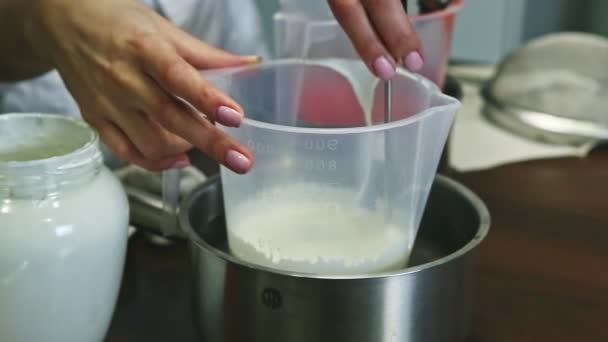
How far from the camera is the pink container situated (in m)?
0.72

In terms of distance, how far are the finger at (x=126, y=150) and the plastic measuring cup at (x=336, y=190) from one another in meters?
0.08

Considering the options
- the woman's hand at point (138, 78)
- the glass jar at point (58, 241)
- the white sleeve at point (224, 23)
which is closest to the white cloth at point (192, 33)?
the white sleeve at point (224, 23)

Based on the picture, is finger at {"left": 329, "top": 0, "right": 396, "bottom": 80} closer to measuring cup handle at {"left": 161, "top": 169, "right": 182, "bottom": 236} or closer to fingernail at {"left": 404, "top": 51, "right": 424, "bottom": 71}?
fingernail at {"left": 404, "top": 51, "right": 424, "bottom": 71}

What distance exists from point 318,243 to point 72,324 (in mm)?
158

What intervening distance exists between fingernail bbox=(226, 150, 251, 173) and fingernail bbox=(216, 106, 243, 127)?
2 cm

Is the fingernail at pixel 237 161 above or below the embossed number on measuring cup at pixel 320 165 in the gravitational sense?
above

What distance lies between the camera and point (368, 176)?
1.62ft

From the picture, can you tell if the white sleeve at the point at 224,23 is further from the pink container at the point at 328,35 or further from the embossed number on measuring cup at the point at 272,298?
the embossed number on measuring cup at the point at 272,298

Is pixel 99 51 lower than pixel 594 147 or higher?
higher

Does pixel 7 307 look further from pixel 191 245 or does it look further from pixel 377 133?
pixel 377 133

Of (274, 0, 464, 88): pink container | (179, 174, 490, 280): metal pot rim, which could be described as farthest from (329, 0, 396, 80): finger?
(274, 0, 464, 88): pink container

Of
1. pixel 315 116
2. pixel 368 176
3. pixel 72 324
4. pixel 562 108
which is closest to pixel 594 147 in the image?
pixel 562 108

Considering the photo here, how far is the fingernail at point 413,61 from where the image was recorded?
1.61ft

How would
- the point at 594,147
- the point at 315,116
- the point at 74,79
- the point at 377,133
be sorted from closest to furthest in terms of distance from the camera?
1. the point at 377,133
2. the point at 74,79
3. the point at 315,116
4. the point at 594,147
